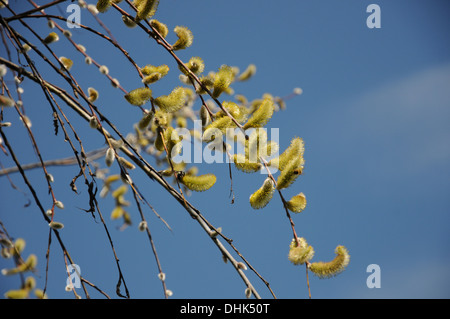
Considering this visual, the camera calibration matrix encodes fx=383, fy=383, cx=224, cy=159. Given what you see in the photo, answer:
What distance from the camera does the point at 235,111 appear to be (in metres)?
0.98

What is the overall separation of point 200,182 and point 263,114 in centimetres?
22

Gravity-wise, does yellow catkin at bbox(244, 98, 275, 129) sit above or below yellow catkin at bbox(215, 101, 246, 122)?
below

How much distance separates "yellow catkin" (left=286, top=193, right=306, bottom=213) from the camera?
938 mm

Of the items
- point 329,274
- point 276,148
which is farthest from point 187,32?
point 329,274

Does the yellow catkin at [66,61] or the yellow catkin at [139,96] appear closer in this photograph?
the yellow catkin at [139,96]

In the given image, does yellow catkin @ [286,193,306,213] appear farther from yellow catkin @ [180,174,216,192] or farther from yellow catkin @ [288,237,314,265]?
yellow catkin @ [180,174,216,192]

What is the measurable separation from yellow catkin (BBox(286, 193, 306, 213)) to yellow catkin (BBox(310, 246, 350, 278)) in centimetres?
13

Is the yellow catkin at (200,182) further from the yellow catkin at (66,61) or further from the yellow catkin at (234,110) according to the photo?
the yellow catkin at (66,61)

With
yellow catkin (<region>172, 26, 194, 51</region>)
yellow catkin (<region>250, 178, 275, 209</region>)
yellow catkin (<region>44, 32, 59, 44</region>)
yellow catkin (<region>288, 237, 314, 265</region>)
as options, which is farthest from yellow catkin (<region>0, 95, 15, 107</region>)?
yellow catkin (<region>288, 237, 314, 265</region>)

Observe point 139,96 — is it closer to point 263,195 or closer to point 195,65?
point 195,65

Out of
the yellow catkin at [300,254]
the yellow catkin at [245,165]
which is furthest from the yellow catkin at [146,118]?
the yellow catkin at [300,254]

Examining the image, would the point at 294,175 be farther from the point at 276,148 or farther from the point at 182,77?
the point at 182,77

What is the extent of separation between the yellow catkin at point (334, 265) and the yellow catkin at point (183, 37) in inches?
25.0

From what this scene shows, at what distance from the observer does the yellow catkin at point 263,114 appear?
3.03 ft
